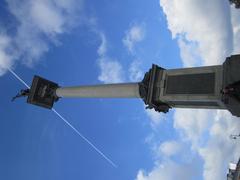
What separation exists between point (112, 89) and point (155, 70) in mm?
4779

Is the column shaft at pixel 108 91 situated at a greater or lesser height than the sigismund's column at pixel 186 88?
greater

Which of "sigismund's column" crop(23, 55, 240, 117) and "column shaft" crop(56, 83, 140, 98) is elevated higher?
"column shaft" crop(56, 83, 140, 98)

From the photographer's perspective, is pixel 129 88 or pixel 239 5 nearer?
pixel 129 88

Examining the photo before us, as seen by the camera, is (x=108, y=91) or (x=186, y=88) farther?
(x=108, y=91)

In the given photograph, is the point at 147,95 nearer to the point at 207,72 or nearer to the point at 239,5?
the point at 207,72

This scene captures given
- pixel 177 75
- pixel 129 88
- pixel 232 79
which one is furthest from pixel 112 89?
pixel 232 79

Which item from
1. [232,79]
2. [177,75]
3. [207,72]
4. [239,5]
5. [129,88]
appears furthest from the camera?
[239,5]

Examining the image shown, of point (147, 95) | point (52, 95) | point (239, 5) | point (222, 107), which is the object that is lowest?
point (222, 107)

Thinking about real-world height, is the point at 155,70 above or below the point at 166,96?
above

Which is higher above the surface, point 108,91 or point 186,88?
point 108,91

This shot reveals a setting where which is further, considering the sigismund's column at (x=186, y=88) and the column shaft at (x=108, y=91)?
the column shaft at (x=108, y=91)

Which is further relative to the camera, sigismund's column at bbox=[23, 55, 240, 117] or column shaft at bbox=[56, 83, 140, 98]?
→ column shaft at bbox=[56, 83, 140, 98]

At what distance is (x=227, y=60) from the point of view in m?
24.5

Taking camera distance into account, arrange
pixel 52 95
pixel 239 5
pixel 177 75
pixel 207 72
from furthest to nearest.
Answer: pixel 239 5
pixel 52 95
pixel 177 75
pixel 207 72
